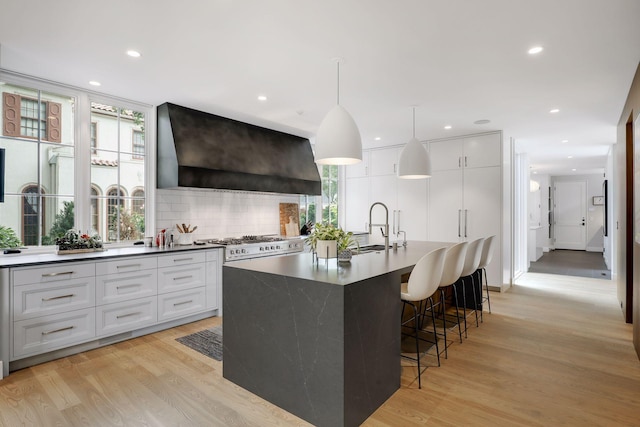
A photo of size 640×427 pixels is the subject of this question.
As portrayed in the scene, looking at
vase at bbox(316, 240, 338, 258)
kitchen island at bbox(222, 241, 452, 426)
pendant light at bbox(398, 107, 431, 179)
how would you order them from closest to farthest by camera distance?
1. kitchen island at bbox(222, 241, 452, 426)
2. vase at bbox(316, 240, 338, 258)
3. pendant light at bbox(398, 107, 431, 179)

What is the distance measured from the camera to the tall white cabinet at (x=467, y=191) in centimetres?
543

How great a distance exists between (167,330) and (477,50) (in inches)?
155

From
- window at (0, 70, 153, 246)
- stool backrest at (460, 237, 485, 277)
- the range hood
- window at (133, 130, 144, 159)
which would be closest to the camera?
window at (0, 70, 153, 246)

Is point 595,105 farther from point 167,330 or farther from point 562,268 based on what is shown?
point 167,330

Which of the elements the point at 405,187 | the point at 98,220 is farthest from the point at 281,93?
the point at 405,187

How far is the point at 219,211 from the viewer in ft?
16.2

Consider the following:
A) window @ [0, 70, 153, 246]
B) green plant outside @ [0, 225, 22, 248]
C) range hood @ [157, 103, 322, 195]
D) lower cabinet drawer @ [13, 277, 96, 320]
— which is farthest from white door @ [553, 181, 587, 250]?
green plant outside @ [0, 225, 22, 248]

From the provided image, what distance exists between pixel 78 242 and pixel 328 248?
255 cm

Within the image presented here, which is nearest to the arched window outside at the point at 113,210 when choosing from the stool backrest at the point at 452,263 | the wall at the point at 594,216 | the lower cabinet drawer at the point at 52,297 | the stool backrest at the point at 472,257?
the lower cabinet drawer at the point at 52,297

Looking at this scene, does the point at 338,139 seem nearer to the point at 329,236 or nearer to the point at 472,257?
the point at 329,236

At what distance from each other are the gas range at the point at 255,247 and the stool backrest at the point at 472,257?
235 cm

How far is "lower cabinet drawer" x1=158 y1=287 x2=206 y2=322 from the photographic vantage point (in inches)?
145

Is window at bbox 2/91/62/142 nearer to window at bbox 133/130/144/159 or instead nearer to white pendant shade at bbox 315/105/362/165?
window at bbox 133/130/144/159

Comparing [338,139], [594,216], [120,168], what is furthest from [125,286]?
[594,216]
